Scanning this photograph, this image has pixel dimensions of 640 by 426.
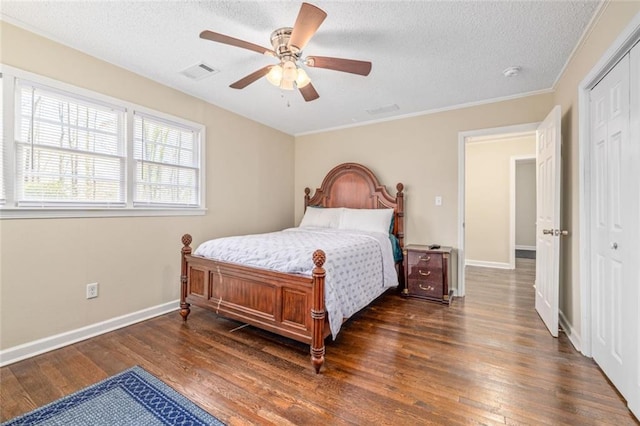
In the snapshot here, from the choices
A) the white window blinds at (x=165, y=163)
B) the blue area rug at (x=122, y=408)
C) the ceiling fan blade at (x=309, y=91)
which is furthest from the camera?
the white window blinds at (x=165, y=163)

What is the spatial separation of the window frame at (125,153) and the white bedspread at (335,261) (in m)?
0.77

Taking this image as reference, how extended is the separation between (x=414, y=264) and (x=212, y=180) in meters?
2.86

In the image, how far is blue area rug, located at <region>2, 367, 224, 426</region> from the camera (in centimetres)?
156

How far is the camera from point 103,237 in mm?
2689

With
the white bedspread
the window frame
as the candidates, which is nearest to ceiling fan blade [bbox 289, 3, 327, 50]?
the white bedspread

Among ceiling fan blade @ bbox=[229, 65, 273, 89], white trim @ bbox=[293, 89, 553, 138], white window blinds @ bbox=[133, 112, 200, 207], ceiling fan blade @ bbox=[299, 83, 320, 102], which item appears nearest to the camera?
ceiling fan blade @ bbox=[229, 65, 273, 89]

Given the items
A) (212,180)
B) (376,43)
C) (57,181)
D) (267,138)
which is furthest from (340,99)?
(57,181)

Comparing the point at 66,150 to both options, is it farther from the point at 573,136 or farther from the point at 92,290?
the point at 573,136

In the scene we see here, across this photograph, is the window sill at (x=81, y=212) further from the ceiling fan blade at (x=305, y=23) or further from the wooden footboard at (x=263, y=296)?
the ceiling fan blade at (x=305, y=23)

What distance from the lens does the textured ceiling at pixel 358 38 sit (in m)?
1.99

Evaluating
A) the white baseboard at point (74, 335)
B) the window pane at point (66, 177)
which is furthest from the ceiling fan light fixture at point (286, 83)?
the white baseboard at point (74, 335)

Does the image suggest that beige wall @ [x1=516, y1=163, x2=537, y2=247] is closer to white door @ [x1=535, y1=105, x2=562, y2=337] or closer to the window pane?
white door @ [x1=535, y1=105, x2=562, y2=337]

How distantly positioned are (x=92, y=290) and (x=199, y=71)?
2323 mm

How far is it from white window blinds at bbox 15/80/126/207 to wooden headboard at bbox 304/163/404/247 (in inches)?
111
